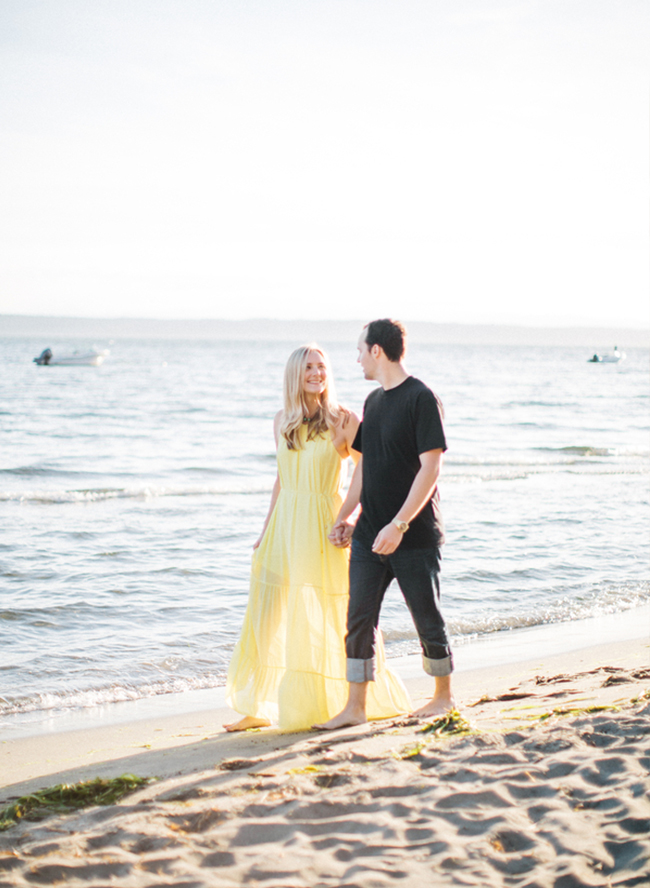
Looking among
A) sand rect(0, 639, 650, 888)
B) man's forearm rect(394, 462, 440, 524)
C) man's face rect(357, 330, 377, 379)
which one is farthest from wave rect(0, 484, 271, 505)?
man's forearm rect(394, 462, 440, 524)

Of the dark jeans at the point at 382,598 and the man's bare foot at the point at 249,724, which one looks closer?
the dark jeans at the point at 382,598

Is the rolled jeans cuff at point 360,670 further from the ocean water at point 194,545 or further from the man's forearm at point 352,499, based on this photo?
the ocean water at point 194,545

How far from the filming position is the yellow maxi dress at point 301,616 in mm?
4191

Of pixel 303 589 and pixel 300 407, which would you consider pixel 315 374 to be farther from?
pixel 303 589

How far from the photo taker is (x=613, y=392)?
155 ft

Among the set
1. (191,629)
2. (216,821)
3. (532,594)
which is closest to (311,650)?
(216,821)

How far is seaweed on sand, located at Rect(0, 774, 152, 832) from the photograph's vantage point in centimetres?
311

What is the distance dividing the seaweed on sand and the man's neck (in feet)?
7.16

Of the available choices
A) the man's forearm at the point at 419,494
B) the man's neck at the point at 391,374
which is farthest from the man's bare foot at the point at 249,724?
the man's neck at the point at 391,374

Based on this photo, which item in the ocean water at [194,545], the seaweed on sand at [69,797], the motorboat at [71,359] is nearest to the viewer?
the seaweed on sand at [69,797]

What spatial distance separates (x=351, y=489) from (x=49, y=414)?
25851 mm

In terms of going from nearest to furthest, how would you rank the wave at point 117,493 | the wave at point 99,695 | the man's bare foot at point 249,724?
1. the man's bare foot at point 249,724
2. the wave at point 99,695
3. the wave at point 117,493

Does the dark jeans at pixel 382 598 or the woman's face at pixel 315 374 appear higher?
the woman's face at pixel 315 374

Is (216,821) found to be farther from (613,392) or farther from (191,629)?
(613,392)
